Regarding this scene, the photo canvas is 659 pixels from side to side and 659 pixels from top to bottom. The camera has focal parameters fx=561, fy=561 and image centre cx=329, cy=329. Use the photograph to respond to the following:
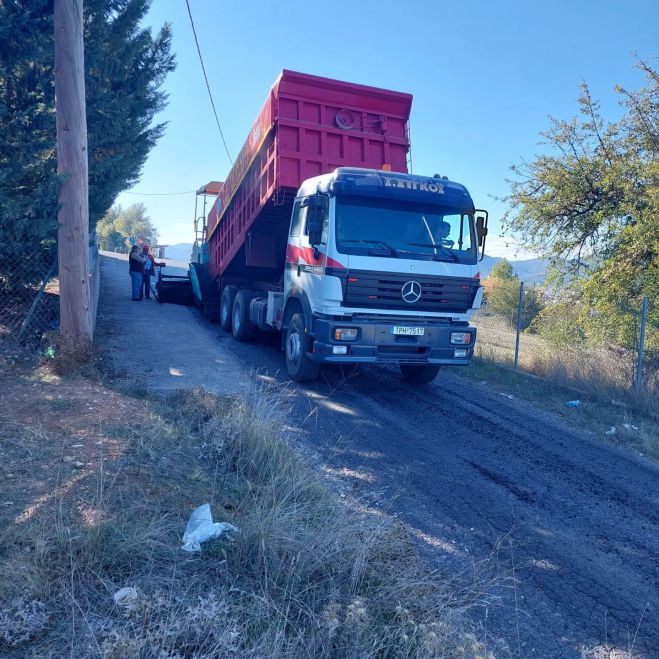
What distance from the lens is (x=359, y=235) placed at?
24.8 ft

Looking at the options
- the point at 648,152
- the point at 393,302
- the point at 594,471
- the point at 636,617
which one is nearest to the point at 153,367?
the point at 393,302

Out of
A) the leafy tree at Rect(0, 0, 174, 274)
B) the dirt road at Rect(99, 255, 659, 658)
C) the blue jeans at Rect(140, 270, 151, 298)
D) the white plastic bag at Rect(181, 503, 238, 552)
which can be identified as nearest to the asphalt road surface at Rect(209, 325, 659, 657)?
the dirt road at Rect(99, 255, 659, 658)

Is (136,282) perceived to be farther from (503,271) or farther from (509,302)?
(503,271)

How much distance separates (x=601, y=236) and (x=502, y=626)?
1018 centimetres

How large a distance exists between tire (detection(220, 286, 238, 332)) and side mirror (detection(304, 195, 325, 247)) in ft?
16.3

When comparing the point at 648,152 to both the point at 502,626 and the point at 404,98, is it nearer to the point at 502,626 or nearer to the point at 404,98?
the point at 404,98

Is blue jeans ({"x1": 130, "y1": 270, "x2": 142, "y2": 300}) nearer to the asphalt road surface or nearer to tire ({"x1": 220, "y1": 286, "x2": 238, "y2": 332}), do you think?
tire ({"x1": 220, "y1": 286, "x2": 238, "y2": 332})

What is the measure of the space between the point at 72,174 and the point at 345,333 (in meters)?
3.93

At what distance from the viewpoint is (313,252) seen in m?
7.79

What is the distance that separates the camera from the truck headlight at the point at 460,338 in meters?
7.94

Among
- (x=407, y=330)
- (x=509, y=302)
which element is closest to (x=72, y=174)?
(x=407, y=330)

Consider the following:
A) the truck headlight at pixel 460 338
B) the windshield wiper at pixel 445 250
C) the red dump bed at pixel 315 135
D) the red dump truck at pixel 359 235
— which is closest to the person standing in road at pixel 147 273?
the red dump bed at pixel 315 135

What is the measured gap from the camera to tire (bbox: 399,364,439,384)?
350 inches

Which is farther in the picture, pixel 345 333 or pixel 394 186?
pixel 394 186
